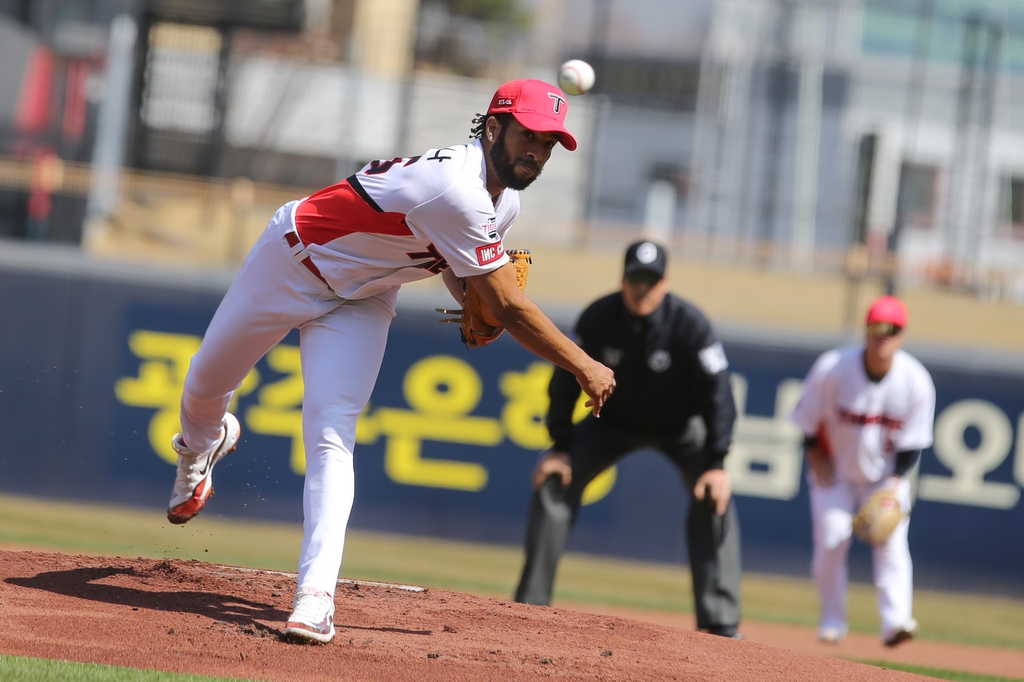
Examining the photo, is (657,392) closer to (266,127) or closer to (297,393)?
(297,393)

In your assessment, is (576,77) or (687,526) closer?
(576,77)

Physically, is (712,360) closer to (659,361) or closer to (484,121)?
(659,361)

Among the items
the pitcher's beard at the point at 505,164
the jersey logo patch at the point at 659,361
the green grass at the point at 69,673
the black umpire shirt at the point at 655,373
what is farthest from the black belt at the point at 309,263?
the jersey logo patch at the point at 659,361

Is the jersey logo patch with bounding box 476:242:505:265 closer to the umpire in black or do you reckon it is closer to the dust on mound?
the dust on mound

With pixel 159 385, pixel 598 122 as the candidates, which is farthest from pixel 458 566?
pixel 598 122

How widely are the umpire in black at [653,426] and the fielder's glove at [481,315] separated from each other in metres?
1.85

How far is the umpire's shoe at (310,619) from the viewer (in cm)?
350

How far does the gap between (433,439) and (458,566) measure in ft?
4.73

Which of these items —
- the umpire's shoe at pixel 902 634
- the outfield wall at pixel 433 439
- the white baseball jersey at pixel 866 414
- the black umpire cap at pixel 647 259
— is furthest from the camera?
the outfield wall at pixel 433 439

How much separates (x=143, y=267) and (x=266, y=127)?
345 centimetres

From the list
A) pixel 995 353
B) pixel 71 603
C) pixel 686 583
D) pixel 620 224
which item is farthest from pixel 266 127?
pixel 71 603

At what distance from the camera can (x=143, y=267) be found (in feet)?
33.7

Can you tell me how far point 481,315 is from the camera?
3.93m

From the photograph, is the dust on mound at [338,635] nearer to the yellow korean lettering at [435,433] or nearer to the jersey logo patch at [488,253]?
the jersey logo patch at [488,253]
